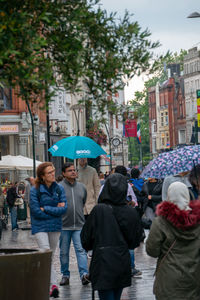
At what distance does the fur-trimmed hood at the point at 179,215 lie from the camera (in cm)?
761

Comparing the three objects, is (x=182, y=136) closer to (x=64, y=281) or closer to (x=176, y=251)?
(x=64, y=281)

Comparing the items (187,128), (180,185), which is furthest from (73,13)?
(187,128)

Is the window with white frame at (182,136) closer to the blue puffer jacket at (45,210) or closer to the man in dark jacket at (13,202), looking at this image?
the man in dark jacket at (13,202)

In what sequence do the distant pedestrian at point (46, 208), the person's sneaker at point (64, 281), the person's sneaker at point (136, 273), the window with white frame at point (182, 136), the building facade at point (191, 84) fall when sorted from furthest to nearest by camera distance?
the window with white frame at point (182, 136) → the building facade at point (191, 84) → the person's sneaker at point (136, 273) → the person's sneaker at point (64, 281) → the distant pedestrian at point (46, 208)

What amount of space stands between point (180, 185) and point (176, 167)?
5.66 meters

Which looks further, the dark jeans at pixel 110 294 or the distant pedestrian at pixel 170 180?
the distant pedestrian at pixel 170 180

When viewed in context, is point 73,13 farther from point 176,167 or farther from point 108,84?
point 176,167

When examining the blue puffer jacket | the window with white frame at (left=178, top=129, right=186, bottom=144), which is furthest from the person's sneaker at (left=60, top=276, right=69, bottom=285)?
the window with white frame at (left=178, top=129, right=186, bottom=144)

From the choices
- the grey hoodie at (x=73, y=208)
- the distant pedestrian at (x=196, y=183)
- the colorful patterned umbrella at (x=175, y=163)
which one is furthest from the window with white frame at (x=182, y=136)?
the distant pedestrian at (x=196, y=183)

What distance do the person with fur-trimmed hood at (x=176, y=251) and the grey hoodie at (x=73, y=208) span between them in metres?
5.24

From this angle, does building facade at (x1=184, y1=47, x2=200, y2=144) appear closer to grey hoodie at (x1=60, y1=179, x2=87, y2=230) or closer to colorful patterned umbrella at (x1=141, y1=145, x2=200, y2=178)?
colorful patterned umbrella at (x1=141, y1=145, x2=200, y2=178)

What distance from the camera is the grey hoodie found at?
42.2ft

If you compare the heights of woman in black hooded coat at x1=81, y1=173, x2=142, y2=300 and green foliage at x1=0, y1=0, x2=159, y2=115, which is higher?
green foliage at x1=0, y1=0, x2=159, y2=115

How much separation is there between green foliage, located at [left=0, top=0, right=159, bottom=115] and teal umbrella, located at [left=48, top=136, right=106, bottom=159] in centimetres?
622
